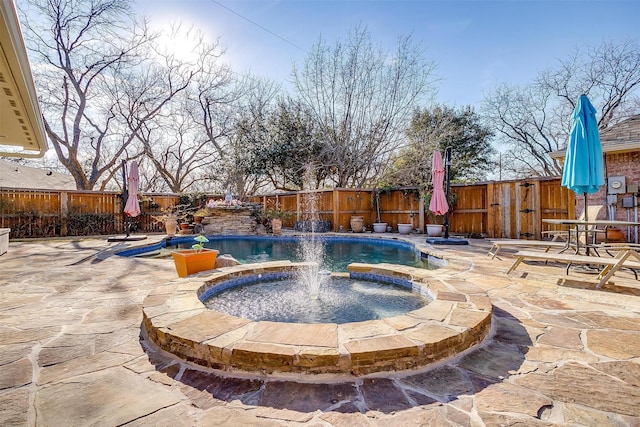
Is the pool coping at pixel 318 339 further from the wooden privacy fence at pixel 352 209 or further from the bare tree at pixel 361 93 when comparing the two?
the bare tree at pixel 361 93

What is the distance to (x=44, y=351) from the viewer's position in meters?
1.90

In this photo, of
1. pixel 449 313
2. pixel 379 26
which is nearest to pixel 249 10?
pixel 379 26

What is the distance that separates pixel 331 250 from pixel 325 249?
0.81 ft

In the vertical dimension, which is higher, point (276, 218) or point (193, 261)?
point (276, 218)

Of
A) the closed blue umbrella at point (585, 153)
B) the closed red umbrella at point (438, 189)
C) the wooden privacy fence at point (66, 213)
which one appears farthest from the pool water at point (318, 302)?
the wooden privacy fence at point (66, 213)

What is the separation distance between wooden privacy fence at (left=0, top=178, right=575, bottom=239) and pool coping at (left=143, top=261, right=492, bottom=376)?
22.1 feet

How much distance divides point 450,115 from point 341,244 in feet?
28.8

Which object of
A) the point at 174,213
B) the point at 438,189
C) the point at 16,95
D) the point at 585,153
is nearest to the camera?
the point at 16,95

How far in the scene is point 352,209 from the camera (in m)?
11.4


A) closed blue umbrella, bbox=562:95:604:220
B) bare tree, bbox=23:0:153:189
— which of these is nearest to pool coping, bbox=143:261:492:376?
closed blue umbrella, bbox=562:95:604:220

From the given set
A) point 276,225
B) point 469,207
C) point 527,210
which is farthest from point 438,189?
point 276,225

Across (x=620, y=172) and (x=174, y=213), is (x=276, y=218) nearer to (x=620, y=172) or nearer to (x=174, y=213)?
(x=174, y=213)

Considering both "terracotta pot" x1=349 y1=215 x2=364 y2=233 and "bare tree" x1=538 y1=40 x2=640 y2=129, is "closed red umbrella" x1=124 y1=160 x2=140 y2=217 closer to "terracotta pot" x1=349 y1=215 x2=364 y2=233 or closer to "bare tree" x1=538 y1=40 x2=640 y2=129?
"terracotta pot" x1=349 y1=215 x2=364 y2=233

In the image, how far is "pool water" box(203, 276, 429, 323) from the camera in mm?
2794
